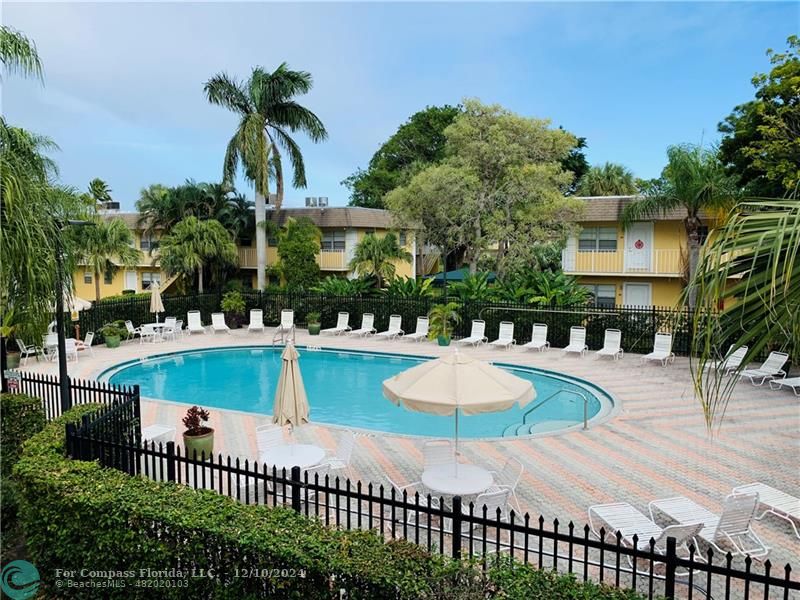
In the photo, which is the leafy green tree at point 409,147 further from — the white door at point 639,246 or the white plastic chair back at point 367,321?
the white plastic chair back at point 367,321

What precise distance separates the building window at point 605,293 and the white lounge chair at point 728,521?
23.3m

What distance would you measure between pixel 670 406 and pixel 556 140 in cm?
1493

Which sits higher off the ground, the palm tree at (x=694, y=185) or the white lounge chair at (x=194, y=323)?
the palm tree at (x=694, y=185)

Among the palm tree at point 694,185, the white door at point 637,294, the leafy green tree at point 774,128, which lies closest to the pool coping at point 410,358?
the leafy green tree at point 774,128

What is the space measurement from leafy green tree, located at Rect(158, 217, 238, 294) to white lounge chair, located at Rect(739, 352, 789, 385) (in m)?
23.1

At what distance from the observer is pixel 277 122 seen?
3070 cm

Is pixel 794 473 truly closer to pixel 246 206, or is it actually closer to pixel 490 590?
pixel 490 590

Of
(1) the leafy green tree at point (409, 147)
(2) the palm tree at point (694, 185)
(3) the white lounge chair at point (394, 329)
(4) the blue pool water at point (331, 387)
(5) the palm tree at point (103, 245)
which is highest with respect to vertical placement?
(1) the leafy green tree at point (409, 147)

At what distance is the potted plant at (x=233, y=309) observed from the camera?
2761 centimetres

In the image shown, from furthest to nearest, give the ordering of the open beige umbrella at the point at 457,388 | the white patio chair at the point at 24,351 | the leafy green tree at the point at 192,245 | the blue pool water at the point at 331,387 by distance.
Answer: the leafy green tree at the point at 192,245, the white patio chair at the point at 24,351, the blue pool water at the point at 331,387, the open beige umbrella at the point at 457,388

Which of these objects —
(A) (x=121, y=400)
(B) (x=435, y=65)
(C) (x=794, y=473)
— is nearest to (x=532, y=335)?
(B) (x=435, y=65)

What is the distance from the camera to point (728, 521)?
6.59 meters

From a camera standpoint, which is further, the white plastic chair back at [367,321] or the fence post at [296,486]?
the white plastic chair back at [367,321]

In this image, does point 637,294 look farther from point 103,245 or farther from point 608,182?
point 103,245
